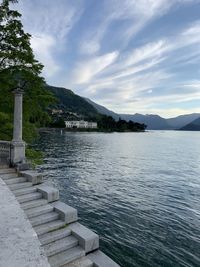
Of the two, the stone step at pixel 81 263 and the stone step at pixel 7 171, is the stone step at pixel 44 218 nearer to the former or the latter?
the stone step at pixel 81 263

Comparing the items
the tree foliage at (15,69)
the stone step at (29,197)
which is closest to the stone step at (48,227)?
the stone step at (29,197)

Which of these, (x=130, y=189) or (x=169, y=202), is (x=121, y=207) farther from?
(x=130, y=189)

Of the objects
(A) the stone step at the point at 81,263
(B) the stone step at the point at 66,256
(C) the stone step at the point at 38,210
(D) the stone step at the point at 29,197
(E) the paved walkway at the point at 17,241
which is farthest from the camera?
(D) the stone step at the point at 29,197

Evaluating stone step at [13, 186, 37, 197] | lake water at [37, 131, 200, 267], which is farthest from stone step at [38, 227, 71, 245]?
lake water at [37, 131, 200, 267]

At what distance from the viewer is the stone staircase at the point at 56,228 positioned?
797 centimetres

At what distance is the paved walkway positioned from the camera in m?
5.44

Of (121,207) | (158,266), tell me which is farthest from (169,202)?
(158,266)

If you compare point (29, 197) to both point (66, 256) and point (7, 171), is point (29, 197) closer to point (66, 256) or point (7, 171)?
point (7, 171)

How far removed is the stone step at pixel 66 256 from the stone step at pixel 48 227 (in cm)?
105

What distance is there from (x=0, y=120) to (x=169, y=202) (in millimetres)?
13589

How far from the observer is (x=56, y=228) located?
906cm

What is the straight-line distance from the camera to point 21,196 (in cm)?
1043

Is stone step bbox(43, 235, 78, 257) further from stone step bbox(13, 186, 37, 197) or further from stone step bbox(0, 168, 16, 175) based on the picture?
stone step bbox(0, 168, 16, 175)

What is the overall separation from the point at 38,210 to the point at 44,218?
1.73 ft
